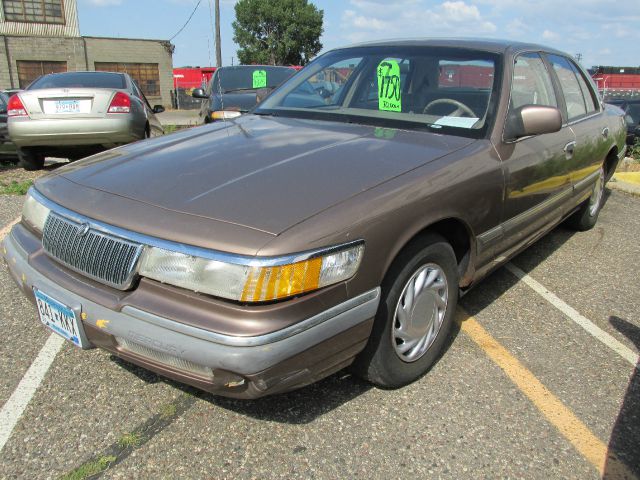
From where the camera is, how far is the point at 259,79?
29.7ft

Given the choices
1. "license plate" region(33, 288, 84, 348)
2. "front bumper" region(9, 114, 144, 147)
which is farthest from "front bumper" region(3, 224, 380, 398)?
"front bumper" region(9, 114, 144, 147)

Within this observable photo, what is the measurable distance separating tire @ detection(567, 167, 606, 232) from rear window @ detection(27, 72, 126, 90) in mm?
5895

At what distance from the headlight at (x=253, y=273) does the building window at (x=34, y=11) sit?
105ft

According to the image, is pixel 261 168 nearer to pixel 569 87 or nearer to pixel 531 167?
pixel 531 167

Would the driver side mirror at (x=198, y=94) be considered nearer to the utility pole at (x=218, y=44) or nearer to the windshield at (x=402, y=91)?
the windshield at (x=402, y=91)

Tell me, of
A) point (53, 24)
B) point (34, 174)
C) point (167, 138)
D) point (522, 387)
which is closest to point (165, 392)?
point (167, 138)

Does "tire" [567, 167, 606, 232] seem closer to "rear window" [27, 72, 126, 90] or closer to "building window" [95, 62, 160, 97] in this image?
"rear window" [27, 72, 126, 90]

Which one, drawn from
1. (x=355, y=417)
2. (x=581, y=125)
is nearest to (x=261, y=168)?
(x=355, y=417)

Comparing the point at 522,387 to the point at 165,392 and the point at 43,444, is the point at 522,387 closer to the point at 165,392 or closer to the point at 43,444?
the point at 165,392

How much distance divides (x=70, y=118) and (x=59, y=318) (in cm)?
510

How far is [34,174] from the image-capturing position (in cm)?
741

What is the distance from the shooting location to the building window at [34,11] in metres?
27.8

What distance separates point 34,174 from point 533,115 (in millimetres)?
6727

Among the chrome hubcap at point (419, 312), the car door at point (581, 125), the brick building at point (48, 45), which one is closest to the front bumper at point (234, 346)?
the chrome hubcap at point (419, 312)
